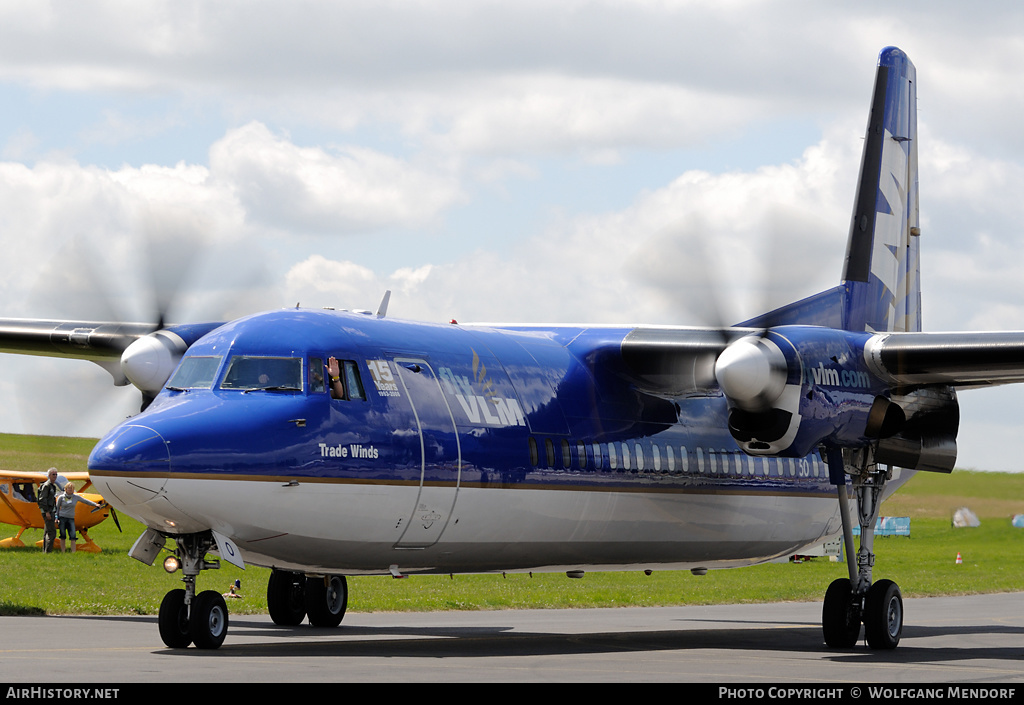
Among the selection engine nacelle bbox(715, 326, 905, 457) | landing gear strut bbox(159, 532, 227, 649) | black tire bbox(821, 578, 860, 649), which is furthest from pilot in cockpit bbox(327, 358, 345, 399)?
black tire bbox(821, 578, 860, 649)

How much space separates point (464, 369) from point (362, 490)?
242 centimetres

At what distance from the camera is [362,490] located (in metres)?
13.6

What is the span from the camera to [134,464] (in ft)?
40.6

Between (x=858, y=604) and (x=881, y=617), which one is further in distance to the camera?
(x=858, y=604)

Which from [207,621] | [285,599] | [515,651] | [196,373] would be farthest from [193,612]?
[285,599]

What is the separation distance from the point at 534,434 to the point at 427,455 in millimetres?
2050

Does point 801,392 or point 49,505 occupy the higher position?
point 801,392

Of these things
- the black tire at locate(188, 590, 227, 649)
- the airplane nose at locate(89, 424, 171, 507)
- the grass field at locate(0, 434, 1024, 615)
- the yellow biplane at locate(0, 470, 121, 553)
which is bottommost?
the grass field at locate(0, 434, 1024, 615)

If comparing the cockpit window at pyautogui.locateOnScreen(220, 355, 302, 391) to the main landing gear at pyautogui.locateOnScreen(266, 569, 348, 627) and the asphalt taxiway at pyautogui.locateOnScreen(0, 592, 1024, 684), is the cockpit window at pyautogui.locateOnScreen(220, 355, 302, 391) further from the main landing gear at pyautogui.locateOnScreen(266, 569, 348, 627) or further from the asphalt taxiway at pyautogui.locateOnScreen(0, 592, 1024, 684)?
the main landing gear at pyautogui.locateOnScreen(266, 569, 348, 627)

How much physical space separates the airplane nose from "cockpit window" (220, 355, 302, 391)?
3.97 feet

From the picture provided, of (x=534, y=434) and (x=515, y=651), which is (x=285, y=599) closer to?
(x=515, y=651)

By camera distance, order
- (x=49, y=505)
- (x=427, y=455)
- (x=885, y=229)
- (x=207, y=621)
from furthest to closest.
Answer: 1. (x=49, y=505)
2. (x=885, y=229)
3. (x=427, y=455)
4. (x=207, y=621)

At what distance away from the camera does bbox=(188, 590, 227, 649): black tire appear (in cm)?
1330

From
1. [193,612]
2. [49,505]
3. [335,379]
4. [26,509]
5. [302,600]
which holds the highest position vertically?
[335,379]
